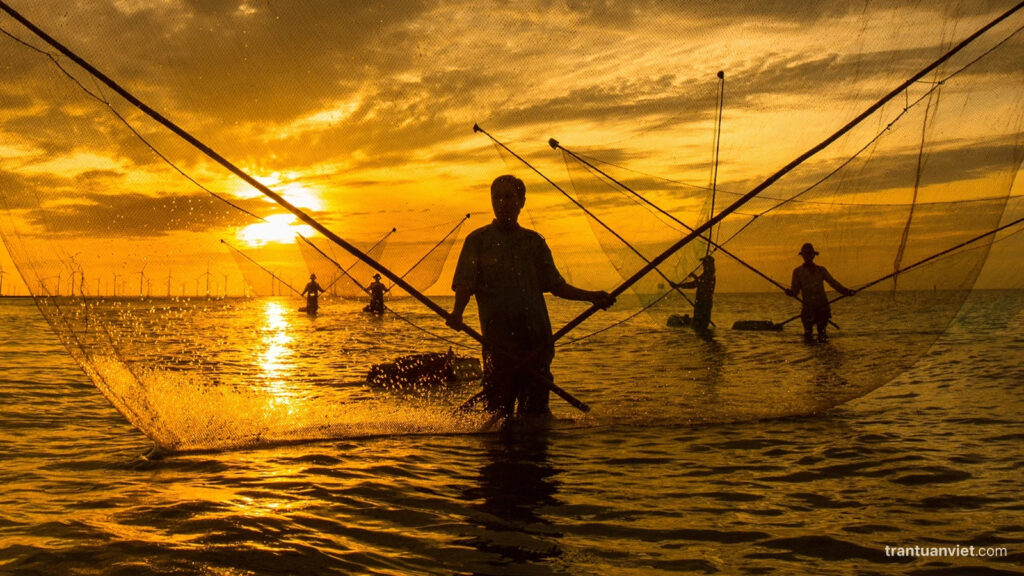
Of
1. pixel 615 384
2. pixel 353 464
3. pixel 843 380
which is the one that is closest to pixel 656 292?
pixel 615 384

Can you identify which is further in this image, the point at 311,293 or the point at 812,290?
the point at 311,293

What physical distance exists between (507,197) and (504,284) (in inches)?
23.7

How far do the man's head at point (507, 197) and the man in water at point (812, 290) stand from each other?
3174mm

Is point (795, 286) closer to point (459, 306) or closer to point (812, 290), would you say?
point (812, 290)

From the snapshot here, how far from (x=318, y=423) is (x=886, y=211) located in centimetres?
496

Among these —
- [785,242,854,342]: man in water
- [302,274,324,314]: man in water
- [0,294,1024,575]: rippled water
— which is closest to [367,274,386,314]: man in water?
[302,274,324,314]: man in water

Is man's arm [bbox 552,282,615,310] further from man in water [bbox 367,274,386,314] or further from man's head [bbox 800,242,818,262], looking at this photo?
man in water [bbox 367,274,386,314]

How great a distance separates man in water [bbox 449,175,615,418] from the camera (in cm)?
506

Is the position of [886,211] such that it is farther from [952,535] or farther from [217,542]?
[217,542]

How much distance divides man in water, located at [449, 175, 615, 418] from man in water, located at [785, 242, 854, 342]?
3115 millimetres

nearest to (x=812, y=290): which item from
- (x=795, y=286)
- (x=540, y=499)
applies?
(x=795, y=286)

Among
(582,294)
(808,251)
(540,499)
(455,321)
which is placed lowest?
(540,499)

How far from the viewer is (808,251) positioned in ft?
22.7

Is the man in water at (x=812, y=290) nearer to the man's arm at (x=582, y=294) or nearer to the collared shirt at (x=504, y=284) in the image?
the man's arm at (x=582, y=294)
